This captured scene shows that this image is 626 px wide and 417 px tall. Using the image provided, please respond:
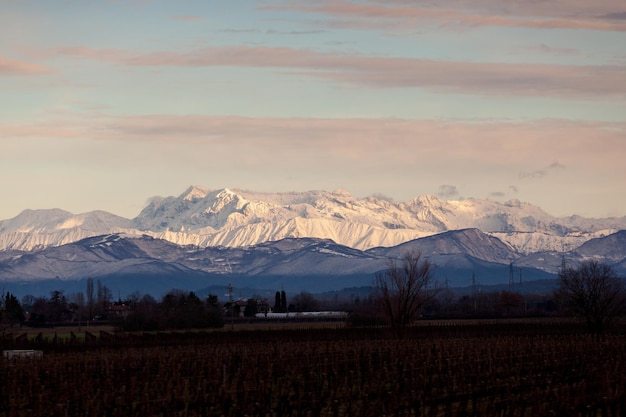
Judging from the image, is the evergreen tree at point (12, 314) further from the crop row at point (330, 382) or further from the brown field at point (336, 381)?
the crop row at point (330, 382)

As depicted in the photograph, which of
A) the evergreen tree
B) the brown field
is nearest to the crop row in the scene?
the brown field

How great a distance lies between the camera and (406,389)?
48531 millimetres

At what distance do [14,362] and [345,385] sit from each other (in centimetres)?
1830

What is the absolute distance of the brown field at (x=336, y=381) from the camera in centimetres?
4153

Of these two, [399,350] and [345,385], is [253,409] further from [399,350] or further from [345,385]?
[399,350]

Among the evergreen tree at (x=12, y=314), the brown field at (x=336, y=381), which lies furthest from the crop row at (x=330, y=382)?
the evergreen tree at (x=12, y=314)

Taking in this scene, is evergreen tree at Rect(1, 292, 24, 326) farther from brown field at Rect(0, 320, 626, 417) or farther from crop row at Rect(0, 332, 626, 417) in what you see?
crop row at Rect(0, 332, 626, 417)

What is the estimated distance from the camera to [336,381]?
5241 centimetres

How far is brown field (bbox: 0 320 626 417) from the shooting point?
4153 centimetres

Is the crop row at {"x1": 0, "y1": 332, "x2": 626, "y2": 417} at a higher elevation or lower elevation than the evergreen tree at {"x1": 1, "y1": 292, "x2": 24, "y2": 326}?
lower

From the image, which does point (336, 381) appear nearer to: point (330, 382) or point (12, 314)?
point (330, 382)

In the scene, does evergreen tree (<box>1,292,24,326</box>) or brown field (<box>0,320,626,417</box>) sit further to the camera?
evergreen tree (<box>1,292,24,326</box>)

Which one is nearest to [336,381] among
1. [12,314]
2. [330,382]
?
[330,382]

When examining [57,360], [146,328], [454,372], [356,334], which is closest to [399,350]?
[454,372]
